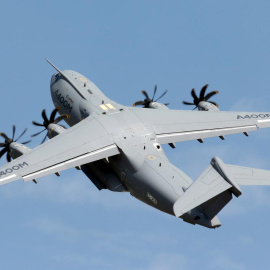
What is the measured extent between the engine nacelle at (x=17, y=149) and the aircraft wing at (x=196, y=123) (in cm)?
622

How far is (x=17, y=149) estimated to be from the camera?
43531mm

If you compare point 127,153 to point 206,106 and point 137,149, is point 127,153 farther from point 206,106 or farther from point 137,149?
point 206,106

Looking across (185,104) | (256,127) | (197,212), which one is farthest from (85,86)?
(197,212)

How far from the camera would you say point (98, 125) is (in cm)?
4359

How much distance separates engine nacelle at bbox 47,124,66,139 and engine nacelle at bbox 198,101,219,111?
866 cm

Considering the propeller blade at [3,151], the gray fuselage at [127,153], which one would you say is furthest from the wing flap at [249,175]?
the propeller blade at [3,151]

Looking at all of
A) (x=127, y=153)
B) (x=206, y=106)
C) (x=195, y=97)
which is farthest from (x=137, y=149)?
(x=195, y=97)

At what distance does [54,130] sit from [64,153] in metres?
3.13

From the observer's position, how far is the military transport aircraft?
118 ft

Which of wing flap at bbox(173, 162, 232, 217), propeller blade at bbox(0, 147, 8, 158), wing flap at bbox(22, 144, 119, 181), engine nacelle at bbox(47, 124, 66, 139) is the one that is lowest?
wing flap at bbox(173, 162, 232, 217)

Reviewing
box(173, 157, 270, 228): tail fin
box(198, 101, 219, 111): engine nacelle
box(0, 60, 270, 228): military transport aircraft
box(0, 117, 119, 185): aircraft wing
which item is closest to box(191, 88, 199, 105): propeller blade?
box(0, 60, 270, 228): military transport aircraft

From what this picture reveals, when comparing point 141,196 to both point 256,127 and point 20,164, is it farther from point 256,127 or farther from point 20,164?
point 256,127

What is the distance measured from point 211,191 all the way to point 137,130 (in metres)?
8.44

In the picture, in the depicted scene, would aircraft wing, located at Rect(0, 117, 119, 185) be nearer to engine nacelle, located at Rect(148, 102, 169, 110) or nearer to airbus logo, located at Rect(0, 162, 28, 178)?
airbus logo, located at Rect(0, 162, 28, 178)
